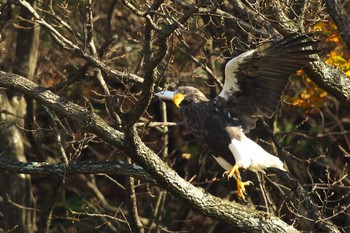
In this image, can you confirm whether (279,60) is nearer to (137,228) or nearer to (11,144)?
(137,228)

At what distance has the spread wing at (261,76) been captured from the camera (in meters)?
6.61

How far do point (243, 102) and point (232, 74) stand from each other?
0.39 metres

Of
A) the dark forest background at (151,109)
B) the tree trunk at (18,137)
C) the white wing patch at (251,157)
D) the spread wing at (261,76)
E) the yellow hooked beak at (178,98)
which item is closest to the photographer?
the dark forest background at (151,109)

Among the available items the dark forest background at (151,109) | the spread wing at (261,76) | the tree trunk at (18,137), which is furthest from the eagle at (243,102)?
the tree trunk at (18,137)

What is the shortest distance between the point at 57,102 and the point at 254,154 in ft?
5.80

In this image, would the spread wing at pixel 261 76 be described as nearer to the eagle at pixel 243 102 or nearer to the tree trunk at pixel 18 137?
the eagle at pixel 243 102

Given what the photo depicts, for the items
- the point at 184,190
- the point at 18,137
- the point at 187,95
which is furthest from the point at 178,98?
the point at 18,137

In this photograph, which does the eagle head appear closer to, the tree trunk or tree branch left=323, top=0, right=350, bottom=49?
tree branch left=323, top=0, right=350, bottom=49

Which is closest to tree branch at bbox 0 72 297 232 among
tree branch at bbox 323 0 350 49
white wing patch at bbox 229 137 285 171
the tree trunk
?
white wing patch at bbox 229 137 285 171

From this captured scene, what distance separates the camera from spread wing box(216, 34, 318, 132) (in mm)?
6613

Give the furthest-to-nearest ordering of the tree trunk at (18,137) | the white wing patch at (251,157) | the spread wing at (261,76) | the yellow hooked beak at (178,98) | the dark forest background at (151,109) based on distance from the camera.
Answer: the tree trunk at (18,137)
the yellow hooked beak at (178,98)
the white wing patch at (251,157)
the spread wing at (261,76)
the dark forest background at (151,109)

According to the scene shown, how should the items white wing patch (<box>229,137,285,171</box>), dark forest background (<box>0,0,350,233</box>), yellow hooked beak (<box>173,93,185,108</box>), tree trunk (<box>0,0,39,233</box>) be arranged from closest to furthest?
dark forest background (<box>0,0,350,233</box>)
white wing patch (<box>229,137,285,171</box>)
yellow hooked beak (<box>173,93,185,108</box>)
tree trunk (<box>0,0,39,233</box>)

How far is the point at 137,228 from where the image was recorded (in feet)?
28.1

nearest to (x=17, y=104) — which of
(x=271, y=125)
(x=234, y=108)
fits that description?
(x=271, y=125)
